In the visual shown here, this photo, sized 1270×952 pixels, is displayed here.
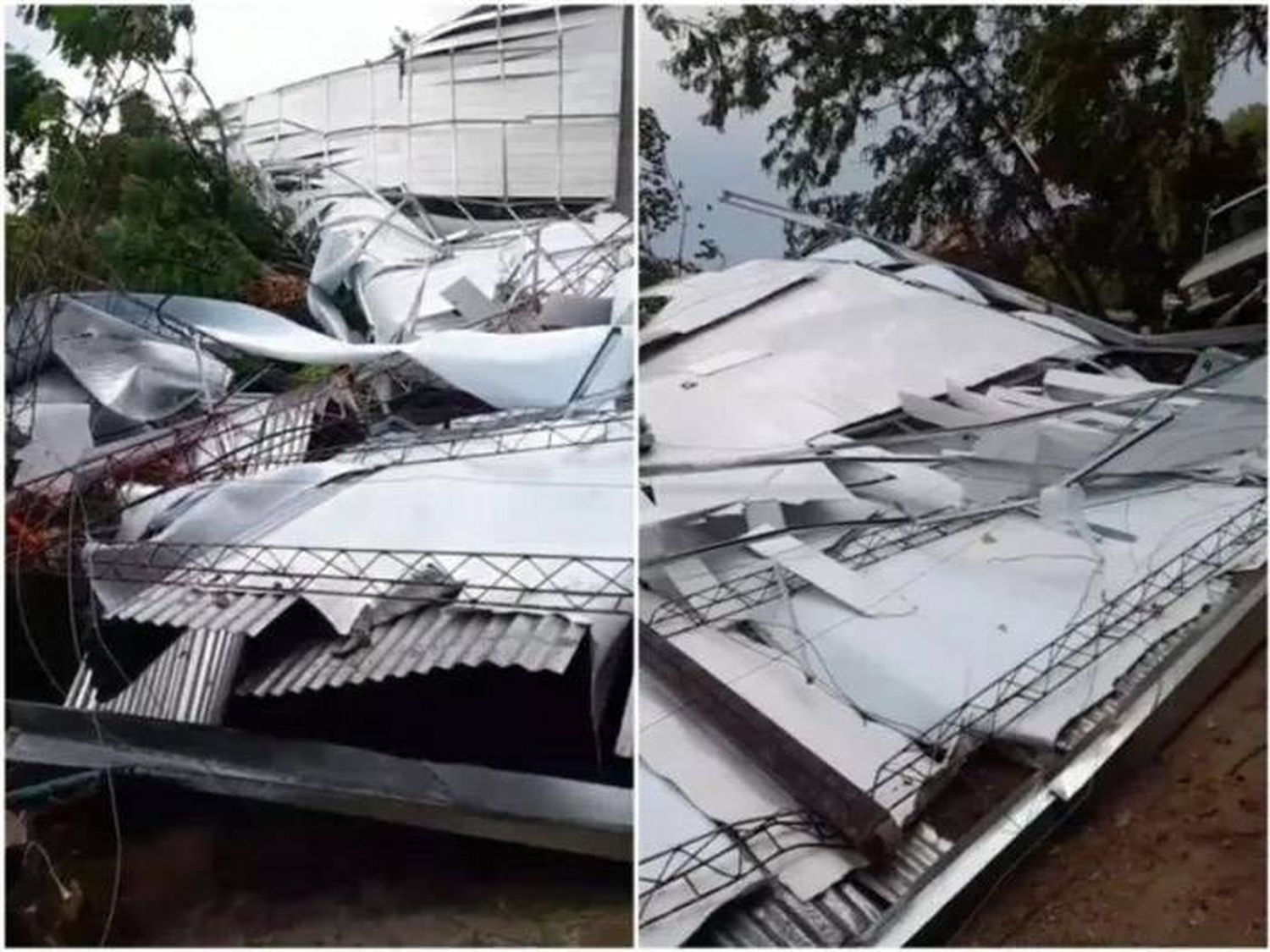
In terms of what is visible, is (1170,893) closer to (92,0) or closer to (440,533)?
(440,533)

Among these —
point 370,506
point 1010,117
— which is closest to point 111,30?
point 370,506

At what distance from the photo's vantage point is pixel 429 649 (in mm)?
2572

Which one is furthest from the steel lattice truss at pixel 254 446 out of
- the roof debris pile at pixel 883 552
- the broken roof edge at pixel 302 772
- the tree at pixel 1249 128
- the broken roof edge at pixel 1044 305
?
the tree at pixel 1249 128

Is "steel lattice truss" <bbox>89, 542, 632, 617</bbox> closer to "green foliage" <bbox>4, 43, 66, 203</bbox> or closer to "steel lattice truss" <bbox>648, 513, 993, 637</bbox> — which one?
"steel lattice truss" <bbox>648, 513, 993, 637</bbox>

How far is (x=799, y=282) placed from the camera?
274 cm

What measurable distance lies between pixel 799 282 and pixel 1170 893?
157 cm

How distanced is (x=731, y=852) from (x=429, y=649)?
0.77 metres

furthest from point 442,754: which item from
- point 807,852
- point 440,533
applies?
point 807,852

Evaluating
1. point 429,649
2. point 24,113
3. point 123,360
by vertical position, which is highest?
point 24,113

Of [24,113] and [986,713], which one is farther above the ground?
[24,113]

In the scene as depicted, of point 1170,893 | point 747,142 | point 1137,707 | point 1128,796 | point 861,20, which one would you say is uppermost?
point 861,20

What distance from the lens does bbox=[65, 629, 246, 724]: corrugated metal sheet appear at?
8.59ft

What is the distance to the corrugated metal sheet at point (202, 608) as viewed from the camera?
2.61 metres

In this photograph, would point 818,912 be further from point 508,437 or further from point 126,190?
point 126,190
